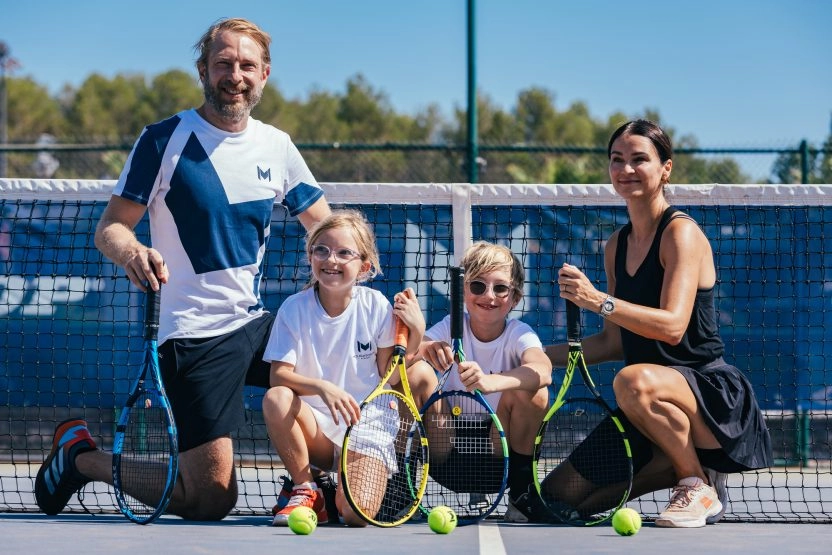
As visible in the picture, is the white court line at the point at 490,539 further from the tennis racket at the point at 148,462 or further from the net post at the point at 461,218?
the net post at the point at 461,218

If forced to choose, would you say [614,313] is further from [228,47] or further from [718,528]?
[228,47]

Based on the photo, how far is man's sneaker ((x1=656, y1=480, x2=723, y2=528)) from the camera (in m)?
4.53

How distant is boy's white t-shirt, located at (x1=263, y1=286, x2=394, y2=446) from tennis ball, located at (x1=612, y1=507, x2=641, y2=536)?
1077 mm

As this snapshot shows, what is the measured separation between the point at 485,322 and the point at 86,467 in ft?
5.51

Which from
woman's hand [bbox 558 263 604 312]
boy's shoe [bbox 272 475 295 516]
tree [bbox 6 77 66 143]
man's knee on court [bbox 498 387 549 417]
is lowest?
boy's shoe [bbox 272 475 295 516]

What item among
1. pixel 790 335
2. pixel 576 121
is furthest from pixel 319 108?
pixel 790 335

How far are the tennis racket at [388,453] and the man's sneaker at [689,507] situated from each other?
0.90 meters

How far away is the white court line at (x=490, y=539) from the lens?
3916mm

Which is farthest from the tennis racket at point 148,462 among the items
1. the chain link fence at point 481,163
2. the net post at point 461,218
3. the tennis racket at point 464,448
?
the chain link fence at point 481,163

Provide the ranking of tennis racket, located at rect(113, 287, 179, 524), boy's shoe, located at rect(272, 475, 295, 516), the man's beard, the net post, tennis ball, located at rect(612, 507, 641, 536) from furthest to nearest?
the net post → the man's beard → boy's shoe, located at rect(272, 475, 295, 516) → tennis racket, located at rect(113, 287, 179, 524) → tennis ball, located at rect(612, 507, 641, 536)

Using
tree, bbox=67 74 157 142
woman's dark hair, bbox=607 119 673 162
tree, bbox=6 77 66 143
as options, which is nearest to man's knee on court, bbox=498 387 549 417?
woman's dark hair, bbox=607 119 673 162

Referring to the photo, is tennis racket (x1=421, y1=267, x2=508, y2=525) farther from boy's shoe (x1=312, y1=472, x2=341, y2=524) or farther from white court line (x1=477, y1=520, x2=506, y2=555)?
boy's shoe (x1=312, y1=472, x2=341, y2=524)

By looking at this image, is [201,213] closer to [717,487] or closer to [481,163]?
[717,487]

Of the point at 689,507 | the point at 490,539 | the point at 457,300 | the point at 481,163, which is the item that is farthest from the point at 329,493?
the point at 481,163
